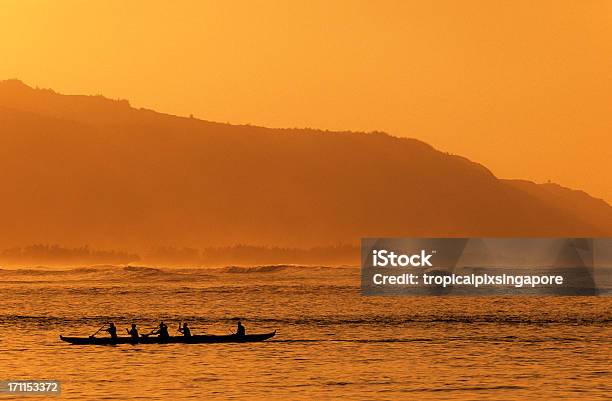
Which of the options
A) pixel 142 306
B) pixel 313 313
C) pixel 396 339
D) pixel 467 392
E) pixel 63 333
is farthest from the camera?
pixel 142 306

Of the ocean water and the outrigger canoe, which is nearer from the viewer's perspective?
the ocean water

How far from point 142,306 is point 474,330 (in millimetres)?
70959

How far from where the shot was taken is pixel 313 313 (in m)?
151

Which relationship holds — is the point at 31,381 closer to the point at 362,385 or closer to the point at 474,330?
the point at 362,385

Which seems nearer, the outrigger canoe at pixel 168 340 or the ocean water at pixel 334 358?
the ocean water at pixel 334 358

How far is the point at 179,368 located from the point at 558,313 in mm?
85814

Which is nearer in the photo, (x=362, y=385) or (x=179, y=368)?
(x=362, y=385)

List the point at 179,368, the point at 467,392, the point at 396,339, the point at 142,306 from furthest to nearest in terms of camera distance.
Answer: the point at 142,306, the point at 396,339, the point at 179,368, the point at 467,392

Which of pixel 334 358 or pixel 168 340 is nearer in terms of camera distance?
pixel 334 358

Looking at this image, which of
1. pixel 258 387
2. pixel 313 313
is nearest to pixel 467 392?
pixel 258 387

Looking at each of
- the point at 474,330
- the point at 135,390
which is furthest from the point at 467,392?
the point at 474,330

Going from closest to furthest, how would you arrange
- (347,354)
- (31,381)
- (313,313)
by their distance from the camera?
(31,381)
(347,354)
(313,313)

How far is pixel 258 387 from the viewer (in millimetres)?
69188

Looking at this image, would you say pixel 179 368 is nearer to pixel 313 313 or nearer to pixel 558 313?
pixel 313 313
